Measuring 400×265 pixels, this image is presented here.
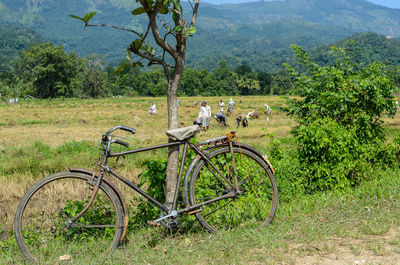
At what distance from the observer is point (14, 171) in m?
9.16

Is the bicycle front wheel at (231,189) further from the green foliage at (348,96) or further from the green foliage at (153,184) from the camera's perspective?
the green foliage at (348,96)

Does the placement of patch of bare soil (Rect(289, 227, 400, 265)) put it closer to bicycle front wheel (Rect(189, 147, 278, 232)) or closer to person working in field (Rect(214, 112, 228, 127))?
bicycle front wheel (Rect(189, 147, 278, 232))

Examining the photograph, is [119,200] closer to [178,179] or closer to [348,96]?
[178,179]

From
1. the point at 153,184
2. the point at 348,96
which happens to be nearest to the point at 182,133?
the point at 153,184

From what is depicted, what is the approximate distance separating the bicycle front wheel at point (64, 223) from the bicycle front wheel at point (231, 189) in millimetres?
924

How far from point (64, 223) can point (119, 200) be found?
592 millimetres

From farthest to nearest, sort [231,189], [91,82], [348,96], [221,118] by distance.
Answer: [91,82]
[221,118]
[348,96]
[231,189]

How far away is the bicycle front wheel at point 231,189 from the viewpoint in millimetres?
3969

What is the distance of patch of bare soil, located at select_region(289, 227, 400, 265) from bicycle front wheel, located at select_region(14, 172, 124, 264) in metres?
1.69

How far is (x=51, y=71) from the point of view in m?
66.9

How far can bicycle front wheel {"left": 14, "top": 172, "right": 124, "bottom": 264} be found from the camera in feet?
11.0

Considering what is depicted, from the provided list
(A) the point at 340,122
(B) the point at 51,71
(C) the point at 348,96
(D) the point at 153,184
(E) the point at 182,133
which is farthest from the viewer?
(B) the point at 51,71

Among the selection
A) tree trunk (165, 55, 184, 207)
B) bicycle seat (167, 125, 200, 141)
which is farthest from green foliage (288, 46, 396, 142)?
bicycle seat (167, 125, 200, 141)

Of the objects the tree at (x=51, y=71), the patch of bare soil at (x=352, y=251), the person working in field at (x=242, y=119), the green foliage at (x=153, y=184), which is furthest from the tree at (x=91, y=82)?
the patch of bare soil at (x=352, y=251)
